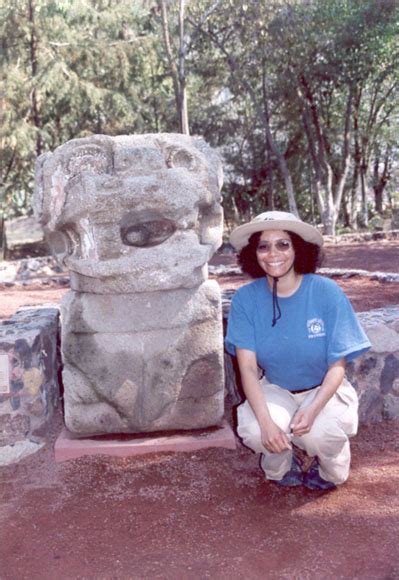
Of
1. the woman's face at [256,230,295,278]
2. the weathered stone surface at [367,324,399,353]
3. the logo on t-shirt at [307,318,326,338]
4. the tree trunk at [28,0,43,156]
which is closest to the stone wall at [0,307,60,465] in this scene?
the woman's face at [256,230,295,278]

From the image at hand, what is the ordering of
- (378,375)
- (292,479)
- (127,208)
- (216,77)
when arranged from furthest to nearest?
(216,77), (378,375), (127,208), (292,479)

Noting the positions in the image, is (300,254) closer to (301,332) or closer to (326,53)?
(301,332)

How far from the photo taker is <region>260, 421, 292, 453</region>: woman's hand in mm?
2348

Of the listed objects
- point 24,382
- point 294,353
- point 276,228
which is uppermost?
point 276,228

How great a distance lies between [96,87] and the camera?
1403cm

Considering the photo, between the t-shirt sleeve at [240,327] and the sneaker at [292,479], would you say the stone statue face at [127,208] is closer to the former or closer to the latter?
the t-shirt sleeve at [240,327]

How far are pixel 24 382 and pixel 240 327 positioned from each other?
113 centimetres

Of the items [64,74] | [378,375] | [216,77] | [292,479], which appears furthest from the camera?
[216,77]

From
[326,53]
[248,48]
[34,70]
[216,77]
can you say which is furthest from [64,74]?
[326,53]

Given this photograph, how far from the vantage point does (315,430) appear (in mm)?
2422

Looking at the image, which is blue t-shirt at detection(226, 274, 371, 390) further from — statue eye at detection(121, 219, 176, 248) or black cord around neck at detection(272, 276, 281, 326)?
statue eye at detection(121, 219, 176, 248)

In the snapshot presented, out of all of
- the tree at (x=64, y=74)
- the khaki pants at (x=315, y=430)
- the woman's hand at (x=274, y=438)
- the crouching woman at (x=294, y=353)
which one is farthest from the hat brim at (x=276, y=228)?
the tree at (x=64, y=74)

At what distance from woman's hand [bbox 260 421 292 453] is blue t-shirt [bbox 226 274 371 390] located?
266 mm

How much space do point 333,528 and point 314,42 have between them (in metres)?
12.5
